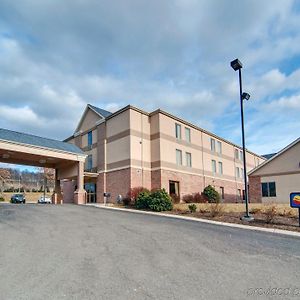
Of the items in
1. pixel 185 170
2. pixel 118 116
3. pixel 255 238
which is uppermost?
pixel 118 116

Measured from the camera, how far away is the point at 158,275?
20.0 feet

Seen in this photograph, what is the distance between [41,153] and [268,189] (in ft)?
74.5

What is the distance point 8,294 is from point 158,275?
2.84 metres

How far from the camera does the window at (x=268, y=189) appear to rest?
27.4 metres

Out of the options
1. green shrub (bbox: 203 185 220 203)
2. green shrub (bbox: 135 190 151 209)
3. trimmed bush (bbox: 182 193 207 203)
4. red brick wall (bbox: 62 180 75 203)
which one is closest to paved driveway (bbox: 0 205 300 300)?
green shrub (bbox: 135 190 151 209)

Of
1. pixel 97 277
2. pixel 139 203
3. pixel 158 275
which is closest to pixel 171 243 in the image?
pixel 158 275

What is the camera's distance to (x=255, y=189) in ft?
94.0

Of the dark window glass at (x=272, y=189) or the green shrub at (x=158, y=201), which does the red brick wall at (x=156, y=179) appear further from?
the dark window glass at (x=272, y=189)

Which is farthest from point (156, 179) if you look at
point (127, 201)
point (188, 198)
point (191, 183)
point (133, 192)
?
point (191, 183)

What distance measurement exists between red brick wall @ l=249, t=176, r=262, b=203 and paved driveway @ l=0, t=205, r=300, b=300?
18116 mm

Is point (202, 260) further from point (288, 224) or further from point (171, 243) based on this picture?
point (288, 224)

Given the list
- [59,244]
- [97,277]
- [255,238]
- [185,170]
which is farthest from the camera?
[185,170]

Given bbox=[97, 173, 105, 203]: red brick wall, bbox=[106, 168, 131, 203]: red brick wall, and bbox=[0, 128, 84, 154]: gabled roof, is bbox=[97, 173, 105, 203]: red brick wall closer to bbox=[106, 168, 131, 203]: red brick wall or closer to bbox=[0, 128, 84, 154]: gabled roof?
bbox=[106, 168, 131, 203]: red brick wall

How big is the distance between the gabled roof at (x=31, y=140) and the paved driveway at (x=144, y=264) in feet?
62.6
